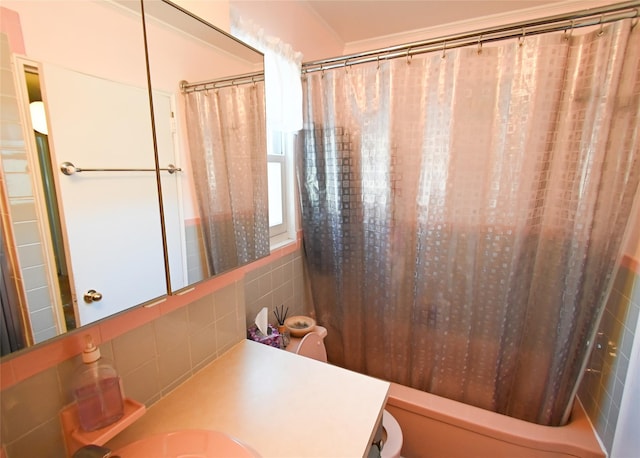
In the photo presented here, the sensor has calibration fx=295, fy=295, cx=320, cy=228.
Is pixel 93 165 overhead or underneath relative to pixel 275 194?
overhead

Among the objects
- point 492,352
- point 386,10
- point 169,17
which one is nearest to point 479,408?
point 492,352

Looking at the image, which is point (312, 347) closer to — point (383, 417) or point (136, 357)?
point (383, 417)

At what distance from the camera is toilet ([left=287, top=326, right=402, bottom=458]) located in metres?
1.27

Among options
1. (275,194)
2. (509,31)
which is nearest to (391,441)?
(275,194)

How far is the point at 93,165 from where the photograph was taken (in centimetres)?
69

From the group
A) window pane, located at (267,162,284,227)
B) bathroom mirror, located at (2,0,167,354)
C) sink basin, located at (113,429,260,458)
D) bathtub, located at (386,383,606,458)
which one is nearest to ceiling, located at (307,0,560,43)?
window pane, located at (267,162,284,227)

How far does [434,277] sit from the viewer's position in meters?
1.55

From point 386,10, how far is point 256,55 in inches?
46.6

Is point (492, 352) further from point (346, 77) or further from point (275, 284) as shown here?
point (346, 77)

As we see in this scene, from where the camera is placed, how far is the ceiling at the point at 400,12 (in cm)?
178

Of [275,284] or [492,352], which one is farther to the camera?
[275,284]

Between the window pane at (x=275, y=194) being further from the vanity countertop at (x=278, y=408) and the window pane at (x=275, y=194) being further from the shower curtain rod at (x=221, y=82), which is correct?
the vanity countertop at (x=278, y=408)

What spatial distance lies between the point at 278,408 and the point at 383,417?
77cm

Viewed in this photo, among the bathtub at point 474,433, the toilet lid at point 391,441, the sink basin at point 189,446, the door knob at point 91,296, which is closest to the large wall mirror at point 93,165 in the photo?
the door knob at point 91,296
